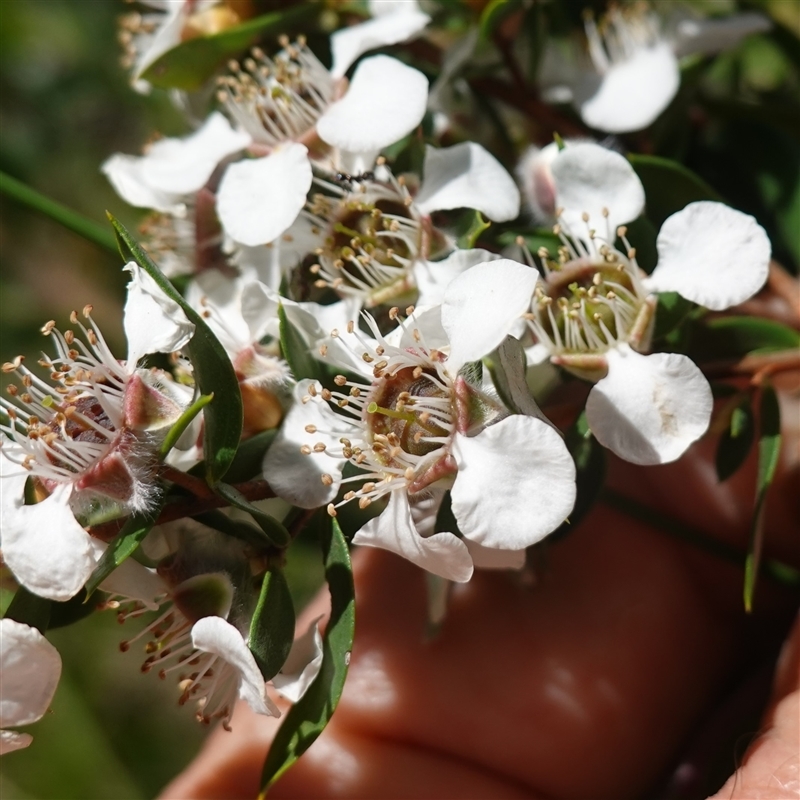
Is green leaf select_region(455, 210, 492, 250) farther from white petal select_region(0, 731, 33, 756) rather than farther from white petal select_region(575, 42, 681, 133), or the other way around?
white petal select_region(0, 731, 33, 756)

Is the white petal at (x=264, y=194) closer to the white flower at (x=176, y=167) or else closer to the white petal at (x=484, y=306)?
the white flower at (x=176, y=167)

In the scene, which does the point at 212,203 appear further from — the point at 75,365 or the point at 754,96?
the point at 754,96

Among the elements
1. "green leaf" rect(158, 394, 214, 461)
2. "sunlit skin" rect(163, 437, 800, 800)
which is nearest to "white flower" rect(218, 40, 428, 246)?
"green leaf" rect(158, 394, 214, 461)

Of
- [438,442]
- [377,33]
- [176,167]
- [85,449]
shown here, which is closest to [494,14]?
[377,33]

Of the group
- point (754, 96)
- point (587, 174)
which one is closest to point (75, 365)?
point (587, 174)

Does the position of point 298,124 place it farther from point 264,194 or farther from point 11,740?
point 11,740

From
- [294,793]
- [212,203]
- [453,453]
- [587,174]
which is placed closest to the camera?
[453,453]
